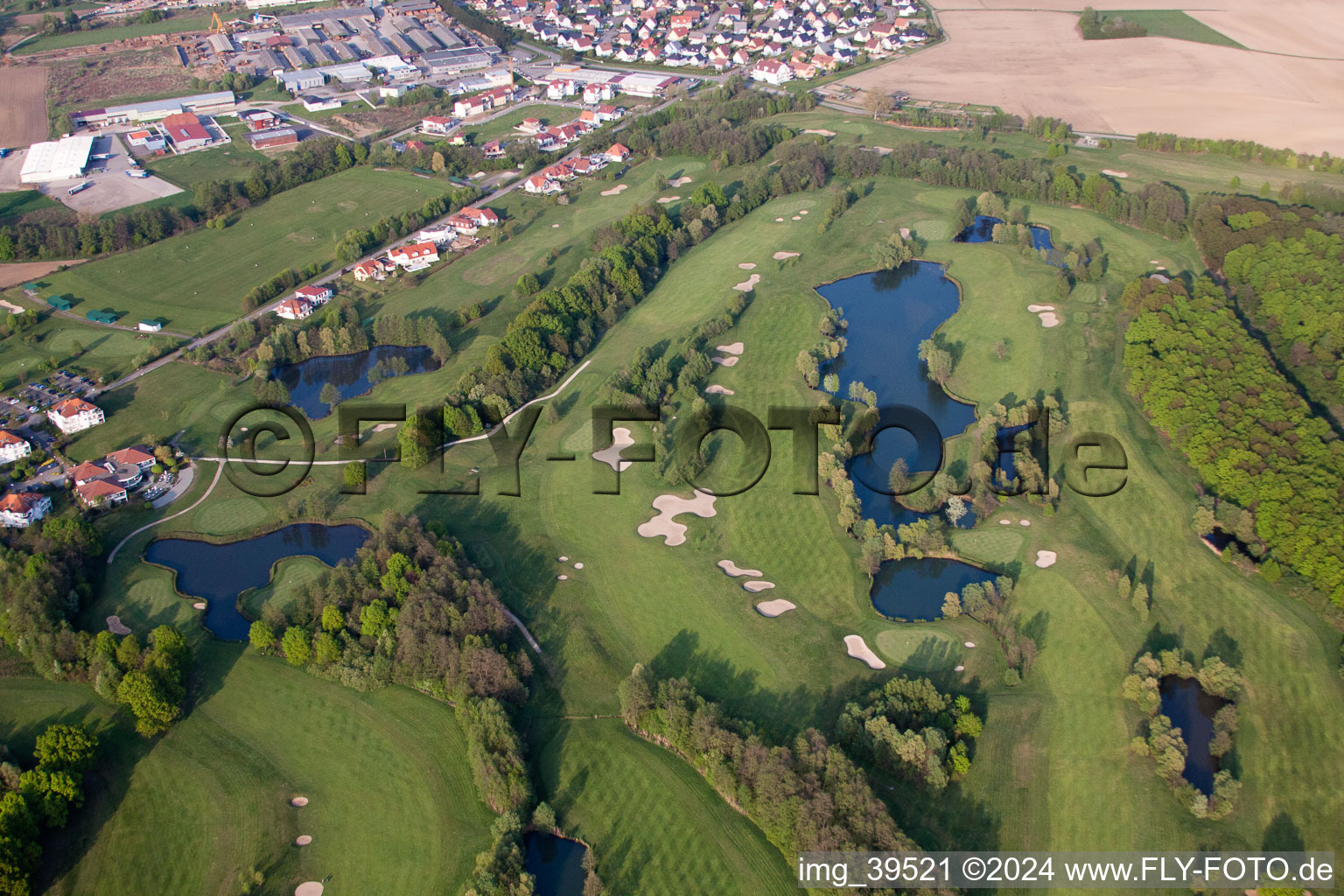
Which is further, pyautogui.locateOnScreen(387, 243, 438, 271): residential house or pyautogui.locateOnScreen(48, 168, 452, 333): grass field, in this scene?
pyautogui.locateOnScreen(387, 243, 438, 271): residential house

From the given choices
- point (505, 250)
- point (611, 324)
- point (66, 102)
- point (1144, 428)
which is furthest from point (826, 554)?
point (66, 102)

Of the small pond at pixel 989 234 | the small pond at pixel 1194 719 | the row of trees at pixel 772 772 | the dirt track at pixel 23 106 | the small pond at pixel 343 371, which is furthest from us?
the dirt track at pixel 23 106

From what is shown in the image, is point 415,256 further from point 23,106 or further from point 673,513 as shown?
point 23,106

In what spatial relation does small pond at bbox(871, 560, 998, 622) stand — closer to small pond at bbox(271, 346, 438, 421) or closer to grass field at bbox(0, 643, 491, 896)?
grass field at bbox(0, 643, 491, 896)

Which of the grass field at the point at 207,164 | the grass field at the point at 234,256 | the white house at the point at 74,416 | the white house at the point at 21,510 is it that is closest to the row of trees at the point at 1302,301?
the grass field at the point at 234,256

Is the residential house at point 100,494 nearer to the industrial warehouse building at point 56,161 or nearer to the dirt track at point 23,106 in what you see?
the industrial warehouse building at point 56,161

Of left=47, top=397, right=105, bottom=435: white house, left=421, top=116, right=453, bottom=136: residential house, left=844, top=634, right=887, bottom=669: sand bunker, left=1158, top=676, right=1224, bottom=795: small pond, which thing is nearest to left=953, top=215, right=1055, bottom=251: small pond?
left=1158, top=676, right=1224, bottom=795: small pond
